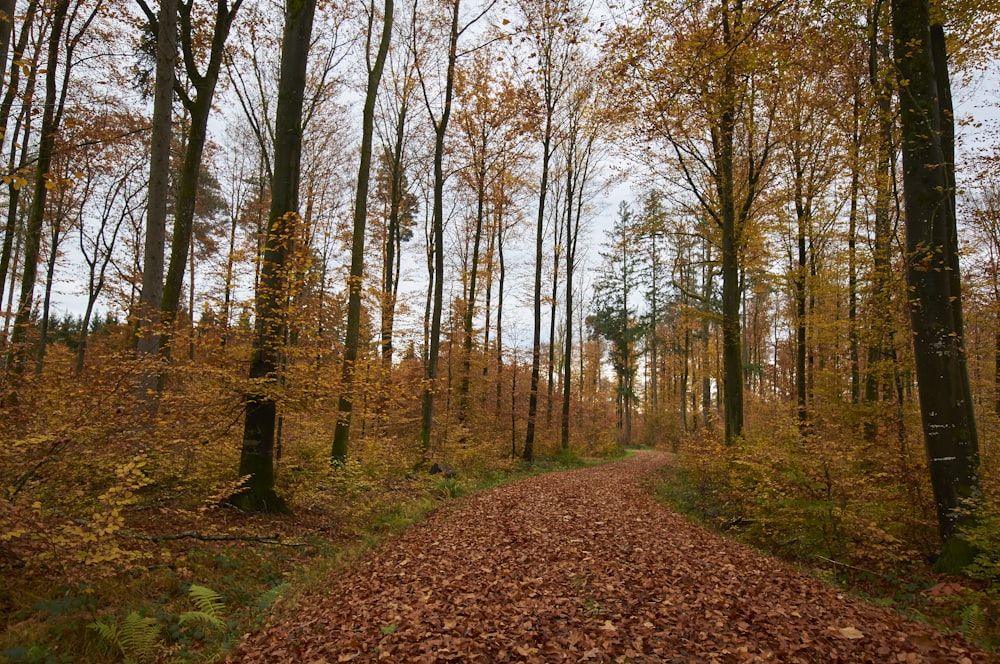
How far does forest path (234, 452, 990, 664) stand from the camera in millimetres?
3562

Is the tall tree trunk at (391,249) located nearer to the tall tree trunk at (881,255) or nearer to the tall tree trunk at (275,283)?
the tall tree trunk at (275,283)

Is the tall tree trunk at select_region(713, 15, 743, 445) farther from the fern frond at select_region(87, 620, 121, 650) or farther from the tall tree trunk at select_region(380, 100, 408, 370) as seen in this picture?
the fern frond at select_region(87, 620, 121, 650)

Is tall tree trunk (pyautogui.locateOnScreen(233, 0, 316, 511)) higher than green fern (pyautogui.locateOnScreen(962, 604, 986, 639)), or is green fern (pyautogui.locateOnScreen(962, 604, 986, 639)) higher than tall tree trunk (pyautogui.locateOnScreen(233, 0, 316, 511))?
tall tree trunk (pyautogui.locateOnScreen(233, 0, 316, 511))

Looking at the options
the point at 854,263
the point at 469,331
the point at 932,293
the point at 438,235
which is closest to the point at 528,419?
the point at 469,331

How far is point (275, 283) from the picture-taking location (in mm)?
7488

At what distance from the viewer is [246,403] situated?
680cm

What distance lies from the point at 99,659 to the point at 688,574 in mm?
5120

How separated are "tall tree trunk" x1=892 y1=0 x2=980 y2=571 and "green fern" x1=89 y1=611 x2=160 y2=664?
7.61 meters

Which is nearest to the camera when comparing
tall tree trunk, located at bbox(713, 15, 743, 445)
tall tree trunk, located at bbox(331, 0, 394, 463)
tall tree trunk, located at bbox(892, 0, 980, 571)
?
tall tree trunk, located at bbox(892, 0, 980, 571)

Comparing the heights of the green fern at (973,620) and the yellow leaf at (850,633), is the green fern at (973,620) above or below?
below

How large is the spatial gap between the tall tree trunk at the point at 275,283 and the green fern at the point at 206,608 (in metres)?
2.56

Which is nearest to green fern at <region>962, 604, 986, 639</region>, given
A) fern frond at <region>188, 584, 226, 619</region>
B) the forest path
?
the forest path

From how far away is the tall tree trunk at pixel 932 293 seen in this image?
5.43 meters

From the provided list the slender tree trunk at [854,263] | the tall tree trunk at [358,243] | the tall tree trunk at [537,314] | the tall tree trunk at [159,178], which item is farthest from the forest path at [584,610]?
the tall tree trunk at [537,314]
